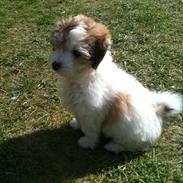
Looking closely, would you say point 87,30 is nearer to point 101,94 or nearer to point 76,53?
point 76,53

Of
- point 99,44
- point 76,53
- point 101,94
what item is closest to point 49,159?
point 101,94

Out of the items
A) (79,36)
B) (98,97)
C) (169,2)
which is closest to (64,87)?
(98,97)

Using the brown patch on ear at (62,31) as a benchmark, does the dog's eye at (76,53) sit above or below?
below

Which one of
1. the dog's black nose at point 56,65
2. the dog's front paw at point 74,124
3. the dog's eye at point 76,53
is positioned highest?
the dog's eye at point 76,53

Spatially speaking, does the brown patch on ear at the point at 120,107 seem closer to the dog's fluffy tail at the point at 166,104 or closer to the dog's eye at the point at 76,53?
the dog's fluffy tail at the point at 166,104

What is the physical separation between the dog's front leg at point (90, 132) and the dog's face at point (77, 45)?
1.75ft

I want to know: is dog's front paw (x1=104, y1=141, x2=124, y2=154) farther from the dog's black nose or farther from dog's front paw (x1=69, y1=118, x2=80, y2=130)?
the dog's black nose

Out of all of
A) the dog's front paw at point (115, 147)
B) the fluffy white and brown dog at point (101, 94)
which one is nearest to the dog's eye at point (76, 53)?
the fluffy white and brown dog at point (101, 94)

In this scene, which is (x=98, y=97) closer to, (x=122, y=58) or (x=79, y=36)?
(x=79, y=36)

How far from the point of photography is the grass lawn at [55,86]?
4156 millimetres

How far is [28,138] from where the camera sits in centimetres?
449

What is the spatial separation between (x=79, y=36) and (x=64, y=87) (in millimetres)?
645

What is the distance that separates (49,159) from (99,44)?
1.25m

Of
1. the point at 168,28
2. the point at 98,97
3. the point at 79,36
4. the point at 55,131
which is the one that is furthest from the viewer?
the point at 168,28
